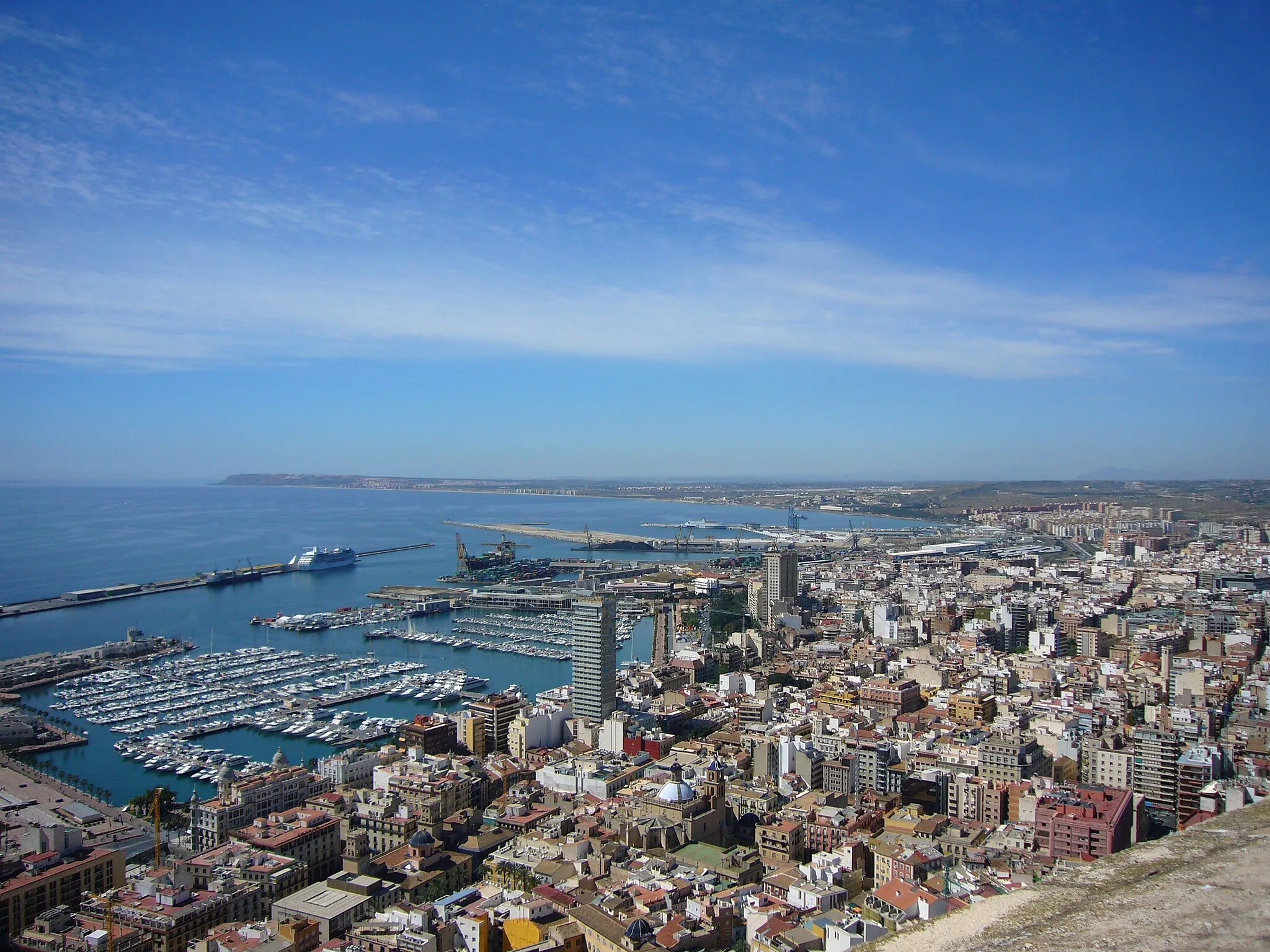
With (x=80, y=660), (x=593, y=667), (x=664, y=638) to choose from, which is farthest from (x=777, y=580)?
(x=80, y=660)

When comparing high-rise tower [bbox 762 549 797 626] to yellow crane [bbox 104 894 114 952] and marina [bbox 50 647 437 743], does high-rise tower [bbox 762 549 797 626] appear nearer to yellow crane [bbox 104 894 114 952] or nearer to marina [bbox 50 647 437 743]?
marina [bbox 50 647 437 743]

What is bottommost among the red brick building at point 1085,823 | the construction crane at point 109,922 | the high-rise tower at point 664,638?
the high-rise tower at point 664,638

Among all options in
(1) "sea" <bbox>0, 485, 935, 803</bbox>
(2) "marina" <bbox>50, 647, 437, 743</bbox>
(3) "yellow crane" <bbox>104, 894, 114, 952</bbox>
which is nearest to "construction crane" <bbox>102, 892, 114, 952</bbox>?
(3) "yellow crane" <bbox>104, 894, 114, 952</bbox>

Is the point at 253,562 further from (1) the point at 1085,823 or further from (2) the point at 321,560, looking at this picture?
(1) the point at 1085,823

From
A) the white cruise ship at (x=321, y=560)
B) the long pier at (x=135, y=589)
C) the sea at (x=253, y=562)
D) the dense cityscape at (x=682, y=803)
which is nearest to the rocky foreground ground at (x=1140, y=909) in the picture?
the dense cityscape at (x=682, y=803)

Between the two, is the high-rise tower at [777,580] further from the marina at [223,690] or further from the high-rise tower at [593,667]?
the high-rise tower at [593,667]

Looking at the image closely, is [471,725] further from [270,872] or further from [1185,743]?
[1185,743]
